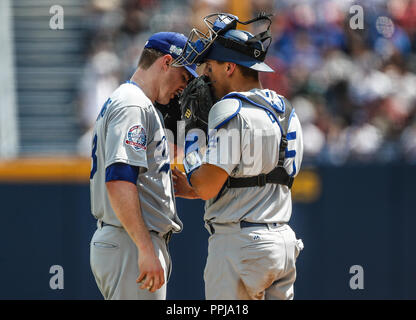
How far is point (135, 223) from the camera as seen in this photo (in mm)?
3480

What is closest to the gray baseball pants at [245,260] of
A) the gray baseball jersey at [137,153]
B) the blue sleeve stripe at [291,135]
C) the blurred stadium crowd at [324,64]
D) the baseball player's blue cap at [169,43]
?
the gray baseball jersey at [137,153]

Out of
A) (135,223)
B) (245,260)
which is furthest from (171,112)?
(245,260)

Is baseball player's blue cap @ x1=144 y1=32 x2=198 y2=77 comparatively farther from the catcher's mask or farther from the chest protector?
the chest protector

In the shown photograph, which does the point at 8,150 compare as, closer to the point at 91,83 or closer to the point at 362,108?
the point at 91,83

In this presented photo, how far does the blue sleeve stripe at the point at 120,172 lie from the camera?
3.48m

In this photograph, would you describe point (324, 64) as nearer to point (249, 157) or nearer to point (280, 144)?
point (280, 144)

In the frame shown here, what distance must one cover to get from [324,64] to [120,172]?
206 inches

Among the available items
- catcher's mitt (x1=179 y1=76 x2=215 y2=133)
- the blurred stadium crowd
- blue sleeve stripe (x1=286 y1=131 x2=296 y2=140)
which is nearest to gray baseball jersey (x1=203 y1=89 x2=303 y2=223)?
blue sleeve stripe (x1=286 y1=131 x2=296 y2=140)

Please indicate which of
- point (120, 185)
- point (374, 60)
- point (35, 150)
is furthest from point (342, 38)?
point (120, 185)

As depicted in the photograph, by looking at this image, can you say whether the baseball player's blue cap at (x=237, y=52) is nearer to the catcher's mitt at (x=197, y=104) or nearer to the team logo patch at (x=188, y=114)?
the catcher's mitt at (x=197, y=104)

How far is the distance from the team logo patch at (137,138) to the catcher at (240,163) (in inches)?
9.5

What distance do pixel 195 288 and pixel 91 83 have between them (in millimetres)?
2444

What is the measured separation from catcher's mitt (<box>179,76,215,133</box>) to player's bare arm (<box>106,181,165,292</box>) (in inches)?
19.1

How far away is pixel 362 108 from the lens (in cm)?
800
